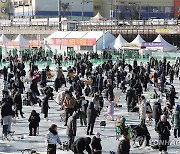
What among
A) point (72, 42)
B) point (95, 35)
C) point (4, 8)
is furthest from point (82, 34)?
point (4, 8)

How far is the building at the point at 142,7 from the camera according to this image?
99.8 metres

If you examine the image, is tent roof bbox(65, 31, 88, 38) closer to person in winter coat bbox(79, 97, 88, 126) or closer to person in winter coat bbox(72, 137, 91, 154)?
person in winter coat bbox(79, 97, 88, 126)

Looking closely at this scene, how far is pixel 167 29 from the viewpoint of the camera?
63531 mm

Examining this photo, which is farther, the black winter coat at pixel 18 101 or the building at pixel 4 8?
the building at pixel 4 8

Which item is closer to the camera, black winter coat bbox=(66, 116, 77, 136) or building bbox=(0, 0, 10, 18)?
black winter coat bbox=(66, 116, 77, 136)

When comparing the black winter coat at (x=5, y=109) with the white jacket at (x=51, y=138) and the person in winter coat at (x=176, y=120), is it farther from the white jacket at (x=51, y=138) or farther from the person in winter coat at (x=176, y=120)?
the person in winter coat at (x=176, y=120)

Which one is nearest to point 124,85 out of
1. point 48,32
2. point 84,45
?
point 84,45

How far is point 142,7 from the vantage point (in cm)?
10056

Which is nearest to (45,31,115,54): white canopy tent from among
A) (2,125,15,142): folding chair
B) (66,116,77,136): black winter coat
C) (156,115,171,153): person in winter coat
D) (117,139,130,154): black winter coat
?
(2,125,15,142): folding chair

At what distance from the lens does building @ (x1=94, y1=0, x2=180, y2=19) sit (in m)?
99.8

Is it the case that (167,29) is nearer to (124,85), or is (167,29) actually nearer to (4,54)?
(4,54)

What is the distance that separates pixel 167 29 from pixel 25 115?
153 feet

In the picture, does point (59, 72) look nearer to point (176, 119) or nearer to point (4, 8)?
point (176, 119)

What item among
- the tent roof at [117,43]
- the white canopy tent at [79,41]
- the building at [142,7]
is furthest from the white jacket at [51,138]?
the building at [142,7]
